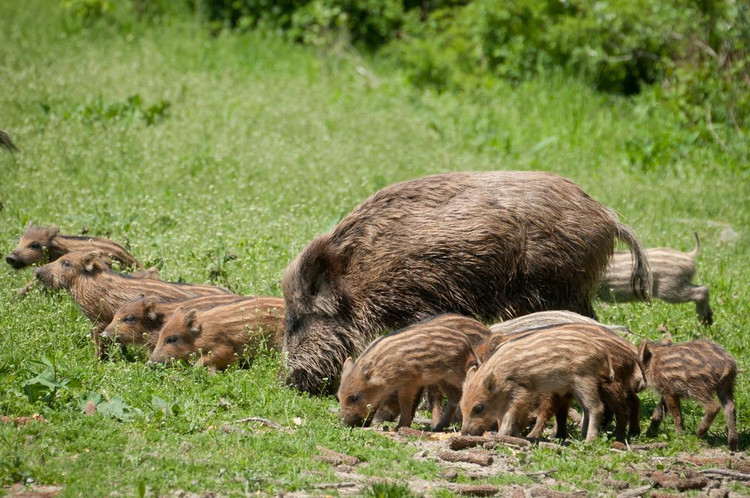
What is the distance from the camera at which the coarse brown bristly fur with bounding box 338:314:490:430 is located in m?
6.38

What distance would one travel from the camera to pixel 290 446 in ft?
18.3

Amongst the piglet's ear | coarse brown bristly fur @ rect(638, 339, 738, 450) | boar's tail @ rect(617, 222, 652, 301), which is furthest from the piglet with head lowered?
the piglet's ear

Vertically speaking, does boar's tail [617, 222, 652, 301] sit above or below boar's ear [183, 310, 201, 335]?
above

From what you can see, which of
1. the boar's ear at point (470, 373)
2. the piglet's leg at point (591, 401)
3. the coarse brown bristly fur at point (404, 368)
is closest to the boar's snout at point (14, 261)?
the coarse brown bristly fur at point (404, 368)

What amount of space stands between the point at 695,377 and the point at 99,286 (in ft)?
14.9

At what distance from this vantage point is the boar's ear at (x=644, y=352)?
636cm

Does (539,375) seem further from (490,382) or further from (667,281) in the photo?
(667,281)

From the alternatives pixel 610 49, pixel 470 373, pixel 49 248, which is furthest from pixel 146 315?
pixel 610 49

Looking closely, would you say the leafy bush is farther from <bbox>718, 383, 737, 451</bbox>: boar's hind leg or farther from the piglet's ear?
the piglet's ear

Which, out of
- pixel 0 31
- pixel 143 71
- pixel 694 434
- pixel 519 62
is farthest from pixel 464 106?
pixel 694 434

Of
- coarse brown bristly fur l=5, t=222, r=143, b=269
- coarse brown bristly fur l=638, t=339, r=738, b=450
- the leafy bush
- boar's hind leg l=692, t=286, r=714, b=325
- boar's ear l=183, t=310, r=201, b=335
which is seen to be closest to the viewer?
coarse brown bristly fur l=638, t=339, r=738, b=450

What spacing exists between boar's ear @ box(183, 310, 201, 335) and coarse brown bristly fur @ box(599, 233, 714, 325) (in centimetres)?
372

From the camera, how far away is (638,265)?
776 cm

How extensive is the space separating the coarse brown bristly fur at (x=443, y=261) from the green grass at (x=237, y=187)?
1.76 ft
